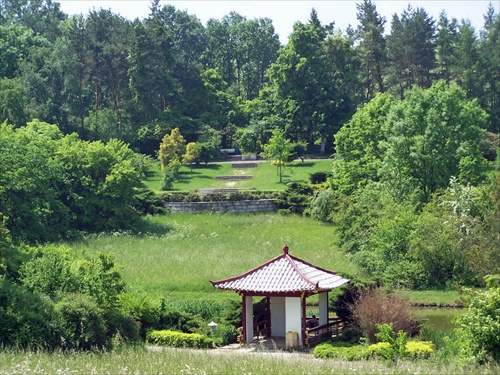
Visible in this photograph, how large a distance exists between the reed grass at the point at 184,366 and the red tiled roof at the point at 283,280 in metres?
7.65

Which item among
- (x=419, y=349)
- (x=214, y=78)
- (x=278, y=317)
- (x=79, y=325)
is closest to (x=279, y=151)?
(x=214, y=78)

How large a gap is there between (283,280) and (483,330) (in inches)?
393

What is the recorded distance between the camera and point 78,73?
7675cm

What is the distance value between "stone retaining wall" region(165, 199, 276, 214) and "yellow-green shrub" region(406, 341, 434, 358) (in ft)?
110

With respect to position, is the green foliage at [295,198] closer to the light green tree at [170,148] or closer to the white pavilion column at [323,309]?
the light green tree at [170,148]

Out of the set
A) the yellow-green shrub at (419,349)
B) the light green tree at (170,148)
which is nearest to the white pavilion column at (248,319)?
the yellow-green shrub at (419,349)

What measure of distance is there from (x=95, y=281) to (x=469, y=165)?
26.6 m

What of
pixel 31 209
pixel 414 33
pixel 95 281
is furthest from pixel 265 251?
pixel 414 33

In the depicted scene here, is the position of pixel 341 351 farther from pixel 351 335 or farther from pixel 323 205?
pixel 323 205

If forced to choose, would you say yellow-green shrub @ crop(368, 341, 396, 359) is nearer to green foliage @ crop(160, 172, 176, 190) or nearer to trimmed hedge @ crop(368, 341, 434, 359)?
trimmed hedge @ crop(368, 341, 434, 359)

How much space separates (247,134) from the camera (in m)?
76.1

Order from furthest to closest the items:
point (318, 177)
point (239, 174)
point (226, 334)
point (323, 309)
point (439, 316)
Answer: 1. point (239, 174)
2. point (318, 177)
3. point (439, 316)
4. point (323, 309)
5. point (226, 334)

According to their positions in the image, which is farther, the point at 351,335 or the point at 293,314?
the point at 293,314

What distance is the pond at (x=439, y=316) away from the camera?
31.0 m
